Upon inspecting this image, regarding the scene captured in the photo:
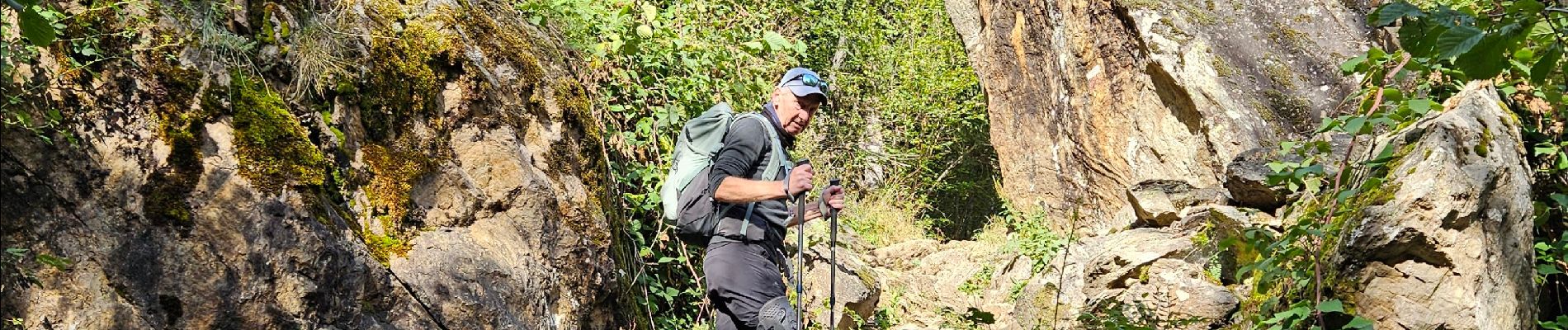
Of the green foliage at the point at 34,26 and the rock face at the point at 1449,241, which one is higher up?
the green foliage at the point at 34,26

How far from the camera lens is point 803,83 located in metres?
5.12

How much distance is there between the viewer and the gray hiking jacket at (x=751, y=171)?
4.94 metres

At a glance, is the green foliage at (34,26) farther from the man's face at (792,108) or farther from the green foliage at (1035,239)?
the green foliage at (1035,239)

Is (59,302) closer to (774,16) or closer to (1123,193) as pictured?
(1123,193)

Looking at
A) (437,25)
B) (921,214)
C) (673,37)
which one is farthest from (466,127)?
(921,214)

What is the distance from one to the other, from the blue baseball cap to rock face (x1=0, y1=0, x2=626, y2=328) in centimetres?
114

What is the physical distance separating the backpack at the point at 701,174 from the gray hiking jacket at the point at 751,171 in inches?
1.0

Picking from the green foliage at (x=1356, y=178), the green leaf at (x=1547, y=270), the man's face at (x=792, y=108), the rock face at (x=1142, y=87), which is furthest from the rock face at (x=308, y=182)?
the rock face at (x=1142, y=87)

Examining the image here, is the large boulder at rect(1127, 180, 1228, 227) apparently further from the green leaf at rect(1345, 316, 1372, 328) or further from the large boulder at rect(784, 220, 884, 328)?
the green leaf at rect(1345, 316, 1372, 328)

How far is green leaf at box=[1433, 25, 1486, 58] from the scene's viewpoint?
8.63 ft

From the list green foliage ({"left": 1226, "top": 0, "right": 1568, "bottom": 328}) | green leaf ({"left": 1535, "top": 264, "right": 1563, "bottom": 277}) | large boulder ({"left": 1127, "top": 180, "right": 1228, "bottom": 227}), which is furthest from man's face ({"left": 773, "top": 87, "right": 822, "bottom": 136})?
large boulder ({"left": 1127, "top": 180, "right": 1228, "bottom": 227})

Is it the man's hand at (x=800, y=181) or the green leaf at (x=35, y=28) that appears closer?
the green leaf at (x=35, y=28)

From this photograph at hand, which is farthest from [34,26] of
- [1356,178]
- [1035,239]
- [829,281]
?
[1035,239]

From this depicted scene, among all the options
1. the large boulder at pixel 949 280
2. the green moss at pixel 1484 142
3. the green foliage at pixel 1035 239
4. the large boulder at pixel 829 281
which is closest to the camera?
the green moss at pixel 1484 142
